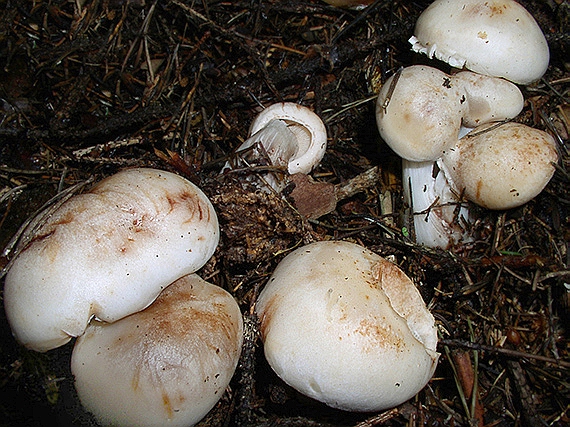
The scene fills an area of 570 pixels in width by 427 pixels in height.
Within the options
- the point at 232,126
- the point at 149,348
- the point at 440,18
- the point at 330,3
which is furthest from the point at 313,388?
the point at 330,3

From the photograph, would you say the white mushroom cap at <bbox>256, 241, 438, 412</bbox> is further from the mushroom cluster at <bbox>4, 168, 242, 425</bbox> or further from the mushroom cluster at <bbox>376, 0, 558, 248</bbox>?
the mushroom cluster at <bbox>376, 0, 558, 248</bbox>

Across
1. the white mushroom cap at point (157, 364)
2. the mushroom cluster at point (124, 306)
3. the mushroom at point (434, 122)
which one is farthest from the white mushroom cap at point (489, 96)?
the white mushroom cap at point (157, 364)

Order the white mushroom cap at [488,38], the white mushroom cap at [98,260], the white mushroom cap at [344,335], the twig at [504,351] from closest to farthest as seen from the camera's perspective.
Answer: the white mushroom cap at [98,260] < the white mushroom cap at [344,335] < the twig at [504,351] < the white mushroom cap at [488,38]

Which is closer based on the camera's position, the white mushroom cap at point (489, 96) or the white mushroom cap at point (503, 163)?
the white mushroom cap at point (503, 163)

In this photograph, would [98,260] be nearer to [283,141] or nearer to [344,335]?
[344,335]

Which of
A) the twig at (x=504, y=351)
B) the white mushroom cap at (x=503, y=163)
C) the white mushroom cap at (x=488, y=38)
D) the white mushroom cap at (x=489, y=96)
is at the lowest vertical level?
the twig at (x=504, y=351)

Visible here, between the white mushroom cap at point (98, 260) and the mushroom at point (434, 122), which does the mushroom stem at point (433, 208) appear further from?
the white mushroom cap at point (98, 260)

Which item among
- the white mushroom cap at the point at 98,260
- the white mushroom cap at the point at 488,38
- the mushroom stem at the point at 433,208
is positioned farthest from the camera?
the mushroom stem at the point at 433,208

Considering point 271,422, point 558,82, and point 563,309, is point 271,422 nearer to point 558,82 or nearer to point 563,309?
point 563,309
